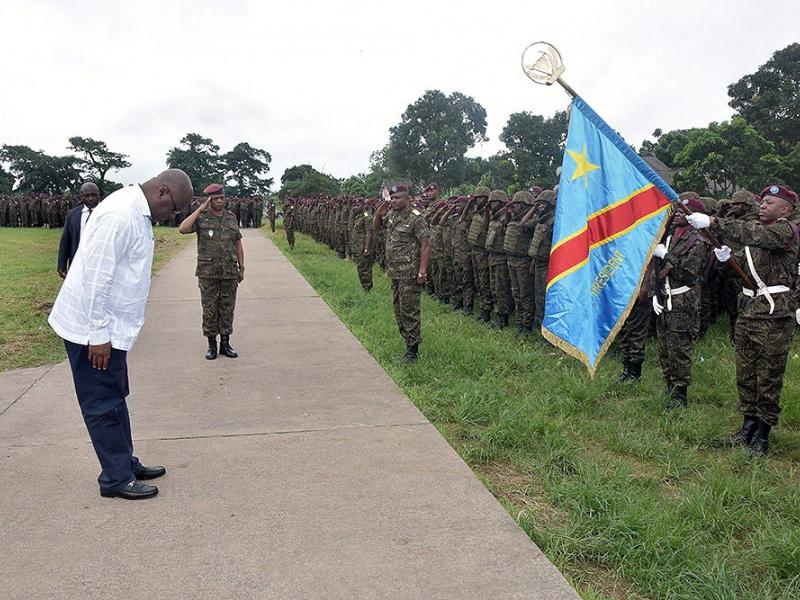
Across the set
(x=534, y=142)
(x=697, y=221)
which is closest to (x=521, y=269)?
(x=697, y=221)

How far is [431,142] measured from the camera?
5991cm

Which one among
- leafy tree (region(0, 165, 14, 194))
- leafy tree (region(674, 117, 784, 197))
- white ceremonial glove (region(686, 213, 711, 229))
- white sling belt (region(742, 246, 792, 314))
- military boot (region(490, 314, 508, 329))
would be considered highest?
leafy tree (region(674, 117, 784, 197))

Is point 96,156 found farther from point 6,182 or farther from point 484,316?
point 484,316

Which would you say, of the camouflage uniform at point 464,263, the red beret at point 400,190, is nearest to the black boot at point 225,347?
the red beret at point 400,190

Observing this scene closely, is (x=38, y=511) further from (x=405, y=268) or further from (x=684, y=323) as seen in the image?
(x=684, y=323)

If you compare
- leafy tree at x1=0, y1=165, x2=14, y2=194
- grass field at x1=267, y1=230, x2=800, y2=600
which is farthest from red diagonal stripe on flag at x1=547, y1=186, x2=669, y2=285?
leafy tree at x1=0, y1=165, x2=14, y2=194

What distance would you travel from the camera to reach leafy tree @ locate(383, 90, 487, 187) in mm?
59938

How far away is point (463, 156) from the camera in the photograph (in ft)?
200

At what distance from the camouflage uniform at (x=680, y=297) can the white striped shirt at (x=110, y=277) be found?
3816 millimetres

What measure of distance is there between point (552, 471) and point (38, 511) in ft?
8.98

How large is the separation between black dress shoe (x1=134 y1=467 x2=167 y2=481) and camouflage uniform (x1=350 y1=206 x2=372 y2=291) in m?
6.58

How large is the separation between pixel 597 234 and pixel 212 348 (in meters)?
3.97

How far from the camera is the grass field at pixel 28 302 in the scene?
6379mm

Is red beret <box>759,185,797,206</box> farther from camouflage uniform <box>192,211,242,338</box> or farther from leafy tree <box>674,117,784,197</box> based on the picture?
leafy tree <box>674,117,784,197</box>
